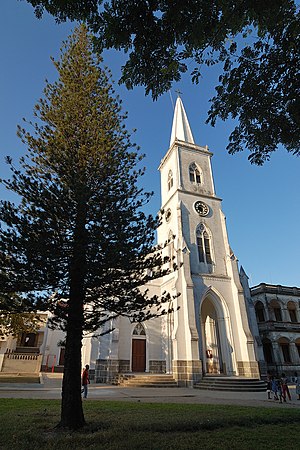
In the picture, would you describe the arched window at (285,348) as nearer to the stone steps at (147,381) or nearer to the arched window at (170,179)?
the stone steps at (147,381)

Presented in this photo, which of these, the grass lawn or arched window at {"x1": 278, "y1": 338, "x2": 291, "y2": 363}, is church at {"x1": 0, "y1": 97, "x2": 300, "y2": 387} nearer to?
arched window at {"x1": 278, "y1": 338, "x2": 291, "y2": 363}

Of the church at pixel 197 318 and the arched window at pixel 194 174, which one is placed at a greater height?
the arched window at pixel 194 174

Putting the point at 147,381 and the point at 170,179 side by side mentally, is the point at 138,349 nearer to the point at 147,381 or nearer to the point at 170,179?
the point at 147,381

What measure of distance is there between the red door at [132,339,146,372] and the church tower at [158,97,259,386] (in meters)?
2.22

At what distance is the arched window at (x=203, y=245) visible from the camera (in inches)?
866

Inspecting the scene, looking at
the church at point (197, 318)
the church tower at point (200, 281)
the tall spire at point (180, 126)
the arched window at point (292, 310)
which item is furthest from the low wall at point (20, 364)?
the arched window at point (292, 310)

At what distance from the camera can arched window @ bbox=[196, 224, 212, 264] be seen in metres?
22.0

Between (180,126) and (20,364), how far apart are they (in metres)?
27.6

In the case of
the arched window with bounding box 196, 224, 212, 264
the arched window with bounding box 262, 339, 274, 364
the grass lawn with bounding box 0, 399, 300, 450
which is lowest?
the grass lawn with bounding box 0, 399, 300, 450

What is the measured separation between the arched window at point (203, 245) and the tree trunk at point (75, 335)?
15.7m

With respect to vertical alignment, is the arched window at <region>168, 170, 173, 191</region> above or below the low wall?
above

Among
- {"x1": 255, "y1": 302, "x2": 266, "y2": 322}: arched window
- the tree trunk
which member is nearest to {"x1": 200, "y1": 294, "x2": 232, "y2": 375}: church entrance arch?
{"x1": 255, "y1": 302, "x2": 266, "y2": 322}: arched window

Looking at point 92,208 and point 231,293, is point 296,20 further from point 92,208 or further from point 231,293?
point 231,293

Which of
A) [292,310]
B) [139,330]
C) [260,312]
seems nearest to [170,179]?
[139,330]
